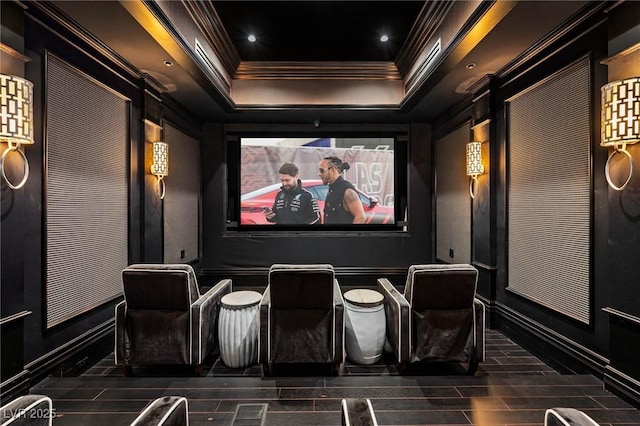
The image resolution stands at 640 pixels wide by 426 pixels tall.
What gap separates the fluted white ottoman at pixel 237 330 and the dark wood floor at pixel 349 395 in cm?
10

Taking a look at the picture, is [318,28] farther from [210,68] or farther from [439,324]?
[439,324]

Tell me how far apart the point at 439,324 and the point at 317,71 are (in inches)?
139

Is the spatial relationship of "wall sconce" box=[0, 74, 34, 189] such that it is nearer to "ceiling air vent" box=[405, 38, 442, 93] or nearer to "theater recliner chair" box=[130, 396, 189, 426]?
"theater recliner chair" box=[130, 396, 189, 426]

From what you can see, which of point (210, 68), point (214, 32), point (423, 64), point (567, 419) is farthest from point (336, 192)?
point (567, 419)

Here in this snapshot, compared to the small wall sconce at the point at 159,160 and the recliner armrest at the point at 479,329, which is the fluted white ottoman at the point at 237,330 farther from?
the small wall sconce at the point at 159,160

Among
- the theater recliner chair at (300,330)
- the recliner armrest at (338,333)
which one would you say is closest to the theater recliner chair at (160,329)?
the theater recliner chair at (300,330)

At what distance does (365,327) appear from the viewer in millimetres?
2672

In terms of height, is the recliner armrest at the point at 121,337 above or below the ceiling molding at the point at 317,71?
below

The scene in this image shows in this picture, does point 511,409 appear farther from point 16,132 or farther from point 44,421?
point 16,132

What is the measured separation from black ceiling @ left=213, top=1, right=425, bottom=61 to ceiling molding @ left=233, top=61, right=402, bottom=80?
11cm

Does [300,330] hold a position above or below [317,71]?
below

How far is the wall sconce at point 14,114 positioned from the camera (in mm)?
1854

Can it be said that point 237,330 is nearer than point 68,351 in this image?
No

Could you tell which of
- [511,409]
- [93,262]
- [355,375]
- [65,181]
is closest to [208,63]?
[65,181]
